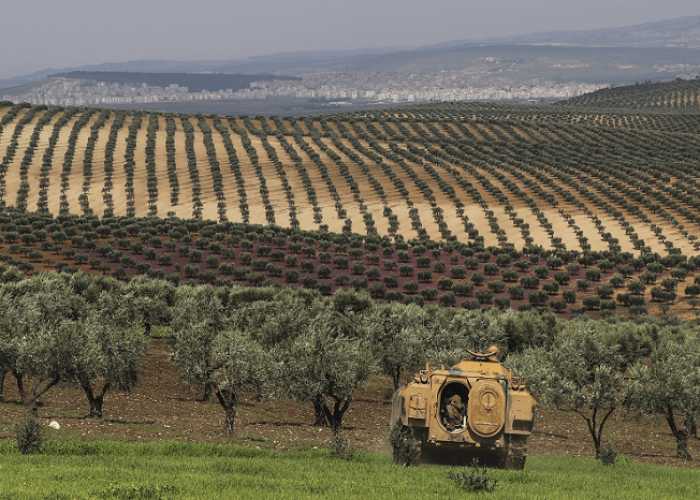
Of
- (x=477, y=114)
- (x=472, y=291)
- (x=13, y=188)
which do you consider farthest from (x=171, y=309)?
(x=477, y=114)

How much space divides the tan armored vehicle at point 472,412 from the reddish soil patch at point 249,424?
653 centimetres

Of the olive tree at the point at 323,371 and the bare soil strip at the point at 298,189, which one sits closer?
the olive tree at the point at 323,371

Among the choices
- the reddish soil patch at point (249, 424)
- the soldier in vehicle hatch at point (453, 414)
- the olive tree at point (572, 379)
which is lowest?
the reddish soil patch at point (249, 424)

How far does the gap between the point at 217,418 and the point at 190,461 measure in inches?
534

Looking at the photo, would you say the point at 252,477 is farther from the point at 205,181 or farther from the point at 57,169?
the point at 57,169

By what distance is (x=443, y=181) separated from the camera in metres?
113

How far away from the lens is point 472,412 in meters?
20.2

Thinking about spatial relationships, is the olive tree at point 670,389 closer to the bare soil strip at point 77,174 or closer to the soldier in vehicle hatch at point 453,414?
the soldier in vehicle hatch at point 453,414

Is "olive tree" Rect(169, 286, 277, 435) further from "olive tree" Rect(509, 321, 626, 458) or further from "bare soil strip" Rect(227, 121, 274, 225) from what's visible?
"bare soil strip" Rect(227, 121, 274, 225)

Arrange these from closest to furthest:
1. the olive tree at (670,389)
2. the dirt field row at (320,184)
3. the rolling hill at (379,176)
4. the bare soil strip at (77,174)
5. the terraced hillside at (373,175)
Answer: the olive tree at (670,389)
the rolling hill at (379,176)
the dirt field row at (320,184)
the terraced hillside at (373,175)
the bare soil strip at (77,174)

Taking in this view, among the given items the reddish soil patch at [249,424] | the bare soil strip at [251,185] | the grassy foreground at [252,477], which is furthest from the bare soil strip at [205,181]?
the grassy foreground at [252,477]

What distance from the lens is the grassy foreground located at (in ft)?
53.1

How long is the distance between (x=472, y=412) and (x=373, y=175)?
97.3m

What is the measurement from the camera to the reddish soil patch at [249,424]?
27.8 metres
